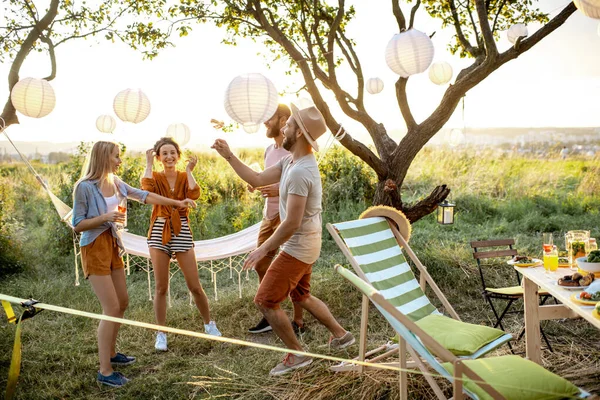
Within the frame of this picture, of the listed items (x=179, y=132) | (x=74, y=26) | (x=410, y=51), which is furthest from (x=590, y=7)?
(x=74, y=26)

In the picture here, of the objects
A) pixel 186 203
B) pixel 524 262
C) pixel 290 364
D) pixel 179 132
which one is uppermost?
pixel 179 132

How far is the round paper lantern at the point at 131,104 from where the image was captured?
4.96 m

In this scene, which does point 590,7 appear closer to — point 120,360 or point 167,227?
point 167,227

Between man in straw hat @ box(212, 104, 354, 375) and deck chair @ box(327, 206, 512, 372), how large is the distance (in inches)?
6.0

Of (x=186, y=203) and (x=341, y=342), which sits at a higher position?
(x=186, y=203)

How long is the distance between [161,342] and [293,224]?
1521 millimetres

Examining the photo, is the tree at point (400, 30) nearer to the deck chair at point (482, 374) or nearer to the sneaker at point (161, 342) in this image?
A: the sneaker at point (161, 342)

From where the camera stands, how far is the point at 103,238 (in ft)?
11.0

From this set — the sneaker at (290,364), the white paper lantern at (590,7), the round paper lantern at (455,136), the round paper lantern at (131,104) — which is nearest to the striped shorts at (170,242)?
the sneaker at (290,364)

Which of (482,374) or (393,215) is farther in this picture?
(393,215)


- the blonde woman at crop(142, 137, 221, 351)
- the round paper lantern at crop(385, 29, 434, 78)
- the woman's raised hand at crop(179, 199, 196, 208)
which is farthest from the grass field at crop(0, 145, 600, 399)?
the round paper lantern at crop(385, 29, 434, 78)

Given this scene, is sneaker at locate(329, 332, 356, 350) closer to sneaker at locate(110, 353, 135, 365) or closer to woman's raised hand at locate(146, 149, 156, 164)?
sneaker at locate(110, 353, 135, 365)

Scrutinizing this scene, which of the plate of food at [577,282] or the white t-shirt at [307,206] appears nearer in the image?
the plate of food at [577,282]

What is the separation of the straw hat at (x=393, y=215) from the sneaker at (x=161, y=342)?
156 cm
